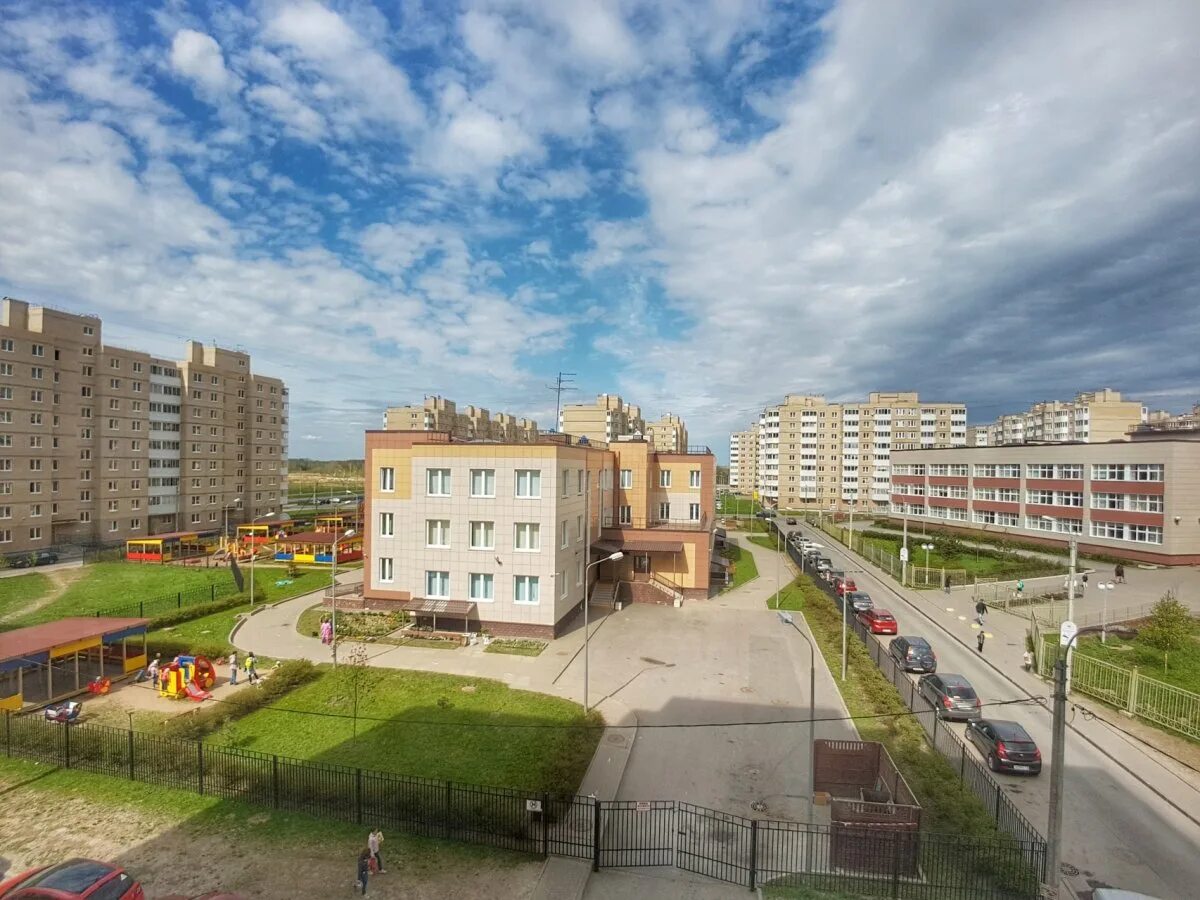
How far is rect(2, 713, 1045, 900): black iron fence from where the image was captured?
1238 centimetres

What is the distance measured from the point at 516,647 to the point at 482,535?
6.17 m

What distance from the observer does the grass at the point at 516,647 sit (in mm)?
27672

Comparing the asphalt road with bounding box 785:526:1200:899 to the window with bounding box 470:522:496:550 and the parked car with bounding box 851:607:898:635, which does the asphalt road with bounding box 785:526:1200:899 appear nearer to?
the parked car with bounding box 851:607:898:635

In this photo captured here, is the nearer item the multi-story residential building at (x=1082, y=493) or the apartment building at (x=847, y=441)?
the multi-story residential building at (x=1082, y=493)

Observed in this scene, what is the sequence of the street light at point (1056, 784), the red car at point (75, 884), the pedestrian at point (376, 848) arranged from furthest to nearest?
1. the pedestrian at point (376, 848)
2. the street light at point (1056, 784)
3. the red car at point (75, 884)

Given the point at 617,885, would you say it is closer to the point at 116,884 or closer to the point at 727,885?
the point at 727,885

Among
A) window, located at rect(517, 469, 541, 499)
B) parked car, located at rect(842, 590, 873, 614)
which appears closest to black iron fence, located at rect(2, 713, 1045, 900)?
window, located at rect(517, 469, 541, 499)

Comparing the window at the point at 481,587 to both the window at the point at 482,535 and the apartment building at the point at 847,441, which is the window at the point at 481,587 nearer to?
the window at the point at 482,535

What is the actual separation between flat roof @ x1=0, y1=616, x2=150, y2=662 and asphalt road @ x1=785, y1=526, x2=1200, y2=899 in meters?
31.5

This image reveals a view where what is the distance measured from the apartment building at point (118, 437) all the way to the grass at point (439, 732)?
50703 mm

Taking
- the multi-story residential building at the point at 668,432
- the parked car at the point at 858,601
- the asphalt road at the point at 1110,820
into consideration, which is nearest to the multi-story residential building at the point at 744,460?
the multi-story residential building at the point at 668,432

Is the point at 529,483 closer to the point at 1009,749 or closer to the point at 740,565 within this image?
the point at 1009,749

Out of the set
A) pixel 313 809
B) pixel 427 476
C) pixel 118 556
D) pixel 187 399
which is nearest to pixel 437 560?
pixel 427 476

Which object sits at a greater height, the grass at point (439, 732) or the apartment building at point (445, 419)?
the apartment building at point (445, 419)
